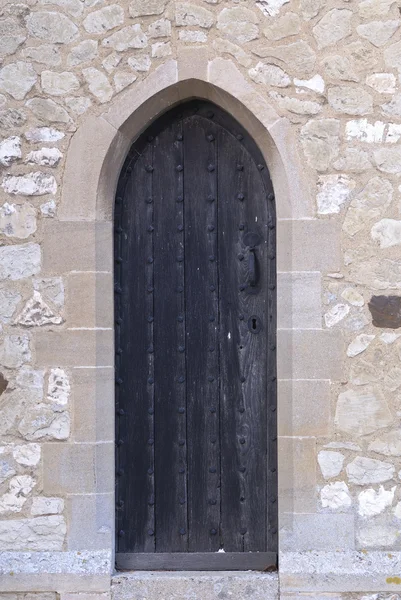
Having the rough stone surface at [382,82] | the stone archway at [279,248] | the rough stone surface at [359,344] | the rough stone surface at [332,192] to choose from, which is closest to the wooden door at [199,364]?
the stone archway at [279,248]

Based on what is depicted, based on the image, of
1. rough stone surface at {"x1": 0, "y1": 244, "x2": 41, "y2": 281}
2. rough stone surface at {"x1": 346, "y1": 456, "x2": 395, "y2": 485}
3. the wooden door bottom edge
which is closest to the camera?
rough stone surface at {"x1": 346, "y1": 456, "x2": 395, "y2": 485}

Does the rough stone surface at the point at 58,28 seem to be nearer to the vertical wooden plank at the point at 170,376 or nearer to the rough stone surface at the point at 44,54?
the rough stone surface at the point at 44,54

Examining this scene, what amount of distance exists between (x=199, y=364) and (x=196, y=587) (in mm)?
1091

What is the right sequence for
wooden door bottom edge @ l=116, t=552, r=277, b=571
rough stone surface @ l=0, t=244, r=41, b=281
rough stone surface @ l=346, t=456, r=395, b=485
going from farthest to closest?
1. wooden door bottom edge @ l=116, t=552, r=277, b=571
2. rough stone surface @ l=0, t=244, r=41, b=281
3. rough stone surface @ l=346, t=456, r=395, b=485

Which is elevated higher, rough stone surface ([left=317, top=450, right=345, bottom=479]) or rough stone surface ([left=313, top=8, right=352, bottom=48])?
rough stone surface ([left=313, top=8, right=352, bottom=48])

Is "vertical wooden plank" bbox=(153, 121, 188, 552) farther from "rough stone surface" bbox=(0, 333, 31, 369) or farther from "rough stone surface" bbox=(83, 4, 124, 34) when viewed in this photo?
"rough stone surface" bbox=(83, 4, 124, 34)

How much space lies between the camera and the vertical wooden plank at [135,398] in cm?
472

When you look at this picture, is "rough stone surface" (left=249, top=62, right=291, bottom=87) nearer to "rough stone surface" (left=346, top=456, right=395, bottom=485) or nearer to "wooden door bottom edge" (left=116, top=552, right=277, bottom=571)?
"rough stone surface" (left=346, top=456, right=395, bottom=485)

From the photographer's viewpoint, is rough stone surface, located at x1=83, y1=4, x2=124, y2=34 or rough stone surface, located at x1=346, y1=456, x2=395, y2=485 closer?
rough stone surface, located at x1=346, y1=456, x2=395, y2=485

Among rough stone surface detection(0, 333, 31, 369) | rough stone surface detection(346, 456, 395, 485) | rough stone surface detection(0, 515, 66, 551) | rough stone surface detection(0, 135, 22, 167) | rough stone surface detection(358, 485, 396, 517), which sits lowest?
rough stone surface detection(0, 515, 66, 551)

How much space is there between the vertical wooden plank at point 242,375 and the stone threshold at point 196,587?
244 millimetres

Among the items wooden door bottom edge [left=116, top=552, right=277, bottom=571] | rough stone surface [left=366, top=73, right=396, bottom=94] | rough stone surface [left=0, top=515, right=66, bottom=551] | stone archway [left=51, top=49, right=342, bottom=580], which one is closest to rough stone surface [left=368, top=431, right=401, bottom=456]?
stone archway [left=51, top=49, right=342, bottom=580]

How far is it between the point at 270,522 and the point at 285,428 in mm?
528

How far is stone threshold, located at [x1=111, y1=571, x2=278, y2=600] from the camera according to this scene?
4.45 m
